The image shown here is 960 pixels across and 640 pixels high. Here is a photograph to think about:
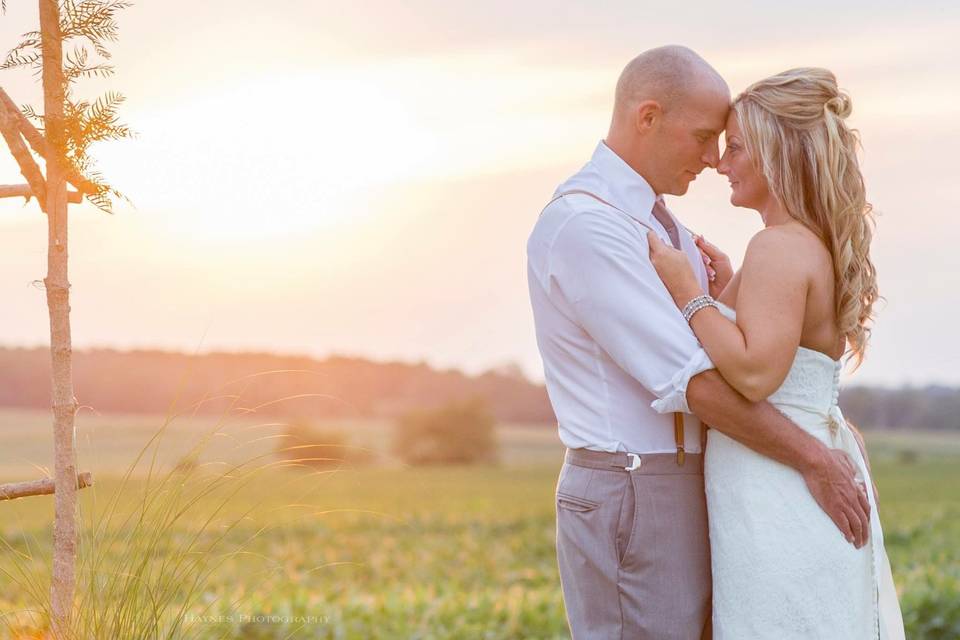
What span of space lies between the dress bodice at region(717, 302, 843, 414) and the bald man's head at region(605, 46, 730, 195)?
0.47 m

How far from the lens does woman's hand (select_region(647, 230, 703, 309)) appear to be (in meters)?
2.96

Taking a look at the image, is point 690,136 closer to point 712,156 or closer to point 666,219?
point 712,156

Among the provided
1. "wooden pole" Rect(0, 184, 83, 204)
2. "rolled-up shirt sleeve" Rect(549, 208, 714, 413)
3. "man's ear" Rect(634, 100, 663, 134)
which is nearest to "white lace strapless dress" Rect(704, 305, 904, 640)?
"rolled-up shirt sleeve" Rect(549, 208, 714, 413)

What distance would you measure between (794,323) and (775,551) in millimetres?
627

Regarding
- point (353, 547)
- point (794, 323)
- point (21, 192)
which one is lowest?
point (353, 547)

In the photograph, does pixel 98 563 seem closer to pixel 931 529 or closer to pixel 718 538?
pixel 718 538

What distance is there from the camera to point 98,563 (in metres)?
3.24

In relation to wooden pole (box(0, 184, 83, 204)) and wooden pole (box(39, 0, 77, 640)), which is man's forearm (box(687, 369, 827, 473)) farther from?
wooden pole (box(0, 184, 83, 204))

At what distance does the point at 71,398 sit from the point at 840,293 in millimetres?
2215

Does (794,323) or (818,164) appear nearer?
(794,323)

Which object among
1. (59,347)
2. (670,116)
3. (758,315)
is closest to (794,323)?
(758,315)

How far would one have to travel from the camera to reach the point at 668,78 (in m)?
3.25

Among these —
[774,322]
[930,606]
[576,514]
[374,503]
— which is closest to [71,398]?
[576,514]

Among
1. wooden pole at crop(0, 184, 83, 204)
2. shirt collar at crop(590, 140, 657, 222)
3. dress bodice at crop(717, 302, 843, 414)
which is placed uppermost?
wooden pole at crop(0, 184, 83, 204)
